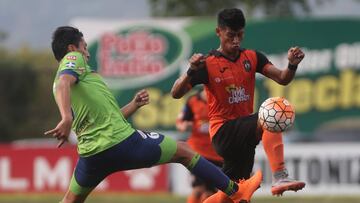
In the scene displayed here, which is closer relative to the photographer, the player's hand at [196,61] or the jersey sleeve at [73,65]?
the jersey sleeve at [73,65]

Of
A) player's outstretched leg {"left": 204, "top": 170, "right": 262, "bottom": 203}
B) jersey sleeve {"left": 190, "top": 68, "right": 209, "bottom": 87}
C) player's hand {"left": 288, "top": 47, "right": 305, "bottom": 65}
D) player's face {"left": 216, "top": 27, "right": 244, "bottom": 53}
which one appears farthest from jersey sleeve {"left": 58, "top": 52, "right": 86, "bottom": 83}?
player's hand {"left": 288, "top": 47, "right": 305, "bottom": 65}

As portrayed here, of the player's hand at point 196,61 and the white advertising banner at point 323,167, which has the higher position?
the player's hand at point 196,61

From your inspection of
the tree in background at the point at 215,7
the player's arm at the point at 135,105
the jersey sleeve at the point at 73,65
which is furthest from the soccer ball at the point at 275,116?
the tree in background at the point at 215,7

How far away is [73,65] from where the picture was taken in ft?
32.0

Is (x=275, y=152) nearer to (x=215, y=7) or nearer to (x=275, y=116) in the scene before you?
(x=275, y=116)

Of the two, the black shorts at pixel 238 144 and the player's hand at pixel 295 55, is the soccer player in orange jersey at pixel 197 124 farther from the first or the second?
the player's hand at pixel 295 55

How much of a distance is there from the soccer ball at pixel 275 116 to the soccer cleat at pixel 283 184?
1.43 feet

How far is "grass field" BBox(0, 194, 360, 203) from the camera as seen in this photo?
20.4 metres

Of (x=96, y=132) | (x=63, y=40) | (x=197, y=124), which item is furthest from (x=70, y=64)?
(x=197, y=124)

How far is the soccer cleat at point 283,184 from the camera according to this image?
33.5 ft

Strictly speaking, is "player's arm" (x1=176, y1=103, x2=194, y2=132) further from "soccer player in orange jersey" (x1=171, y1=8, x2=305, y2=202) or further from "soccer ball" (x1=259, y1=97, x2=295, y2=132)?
"soccer ball" (x1=259, y1=97, x2=295, y2=132)

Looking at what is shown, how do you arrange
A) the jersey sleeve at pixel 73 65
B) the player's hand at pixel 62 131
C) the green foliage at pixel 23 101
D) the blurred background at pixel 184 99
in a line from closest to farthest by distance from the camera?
the player's hand at pixel 62 131, the jersey sleeve at pixel 73 65, the blurred background at pixel 184 99, the green foliage at pixel 23 101

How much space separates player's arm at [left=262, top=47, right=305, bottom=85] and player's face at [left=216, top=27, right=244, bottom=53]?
435 millimetres

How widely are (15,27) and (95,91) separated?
139184mm
